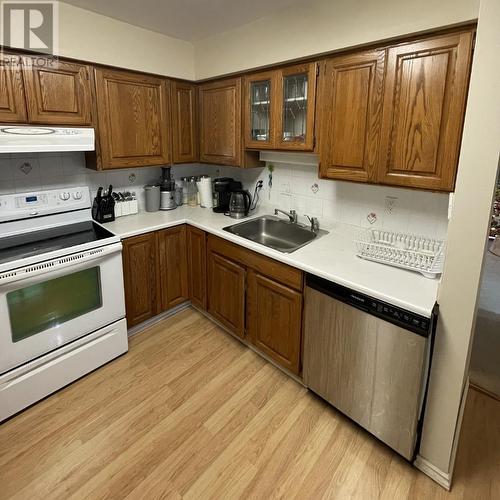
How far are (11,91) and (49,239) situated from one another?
0.85 meters

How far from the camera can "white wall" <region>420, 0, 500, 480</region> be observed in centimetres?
111

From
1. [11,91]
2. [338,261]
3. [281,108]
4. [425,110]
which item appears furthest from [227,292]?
[11,91]

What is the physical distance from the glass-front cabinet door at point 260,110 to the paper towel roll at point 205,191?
2.01 feet

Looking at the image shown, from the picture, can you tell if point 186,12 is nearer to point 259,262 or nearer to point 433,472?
point 259,262

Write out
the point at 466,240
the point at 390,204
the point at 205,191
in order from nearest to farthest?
the point at 466,240, the point at 390,204, the point at 205,191

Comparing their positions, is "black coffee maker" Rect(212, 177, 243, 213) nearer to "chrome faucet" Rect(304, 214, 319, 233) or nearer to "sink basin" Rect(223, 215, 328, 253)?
"sink basin" Rect(223, 215, 328, 253)

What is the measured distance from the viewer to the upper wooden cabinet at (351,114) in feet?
5.49

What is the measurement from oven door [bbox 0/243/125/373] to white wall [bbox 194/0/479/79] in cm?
155

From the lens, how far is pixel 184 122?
270 cm

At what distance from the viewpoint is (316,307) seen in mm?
1767

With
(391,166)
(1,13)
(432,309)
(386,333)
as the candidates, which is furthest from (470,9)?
(1,13)

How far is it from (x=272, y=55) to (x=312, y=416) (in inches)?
86.0

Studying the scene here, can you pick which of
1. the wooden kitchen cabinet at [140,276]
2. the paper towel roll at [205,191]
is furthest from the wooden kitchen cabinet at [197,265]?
the paper towel roll at [205,191]

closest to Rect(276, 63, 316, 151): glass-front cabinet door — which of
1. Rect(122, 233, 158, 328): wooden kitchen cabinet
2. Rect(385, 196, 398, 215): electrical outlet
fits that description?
Rect(385, 196, 398, 215): electrical outlet
